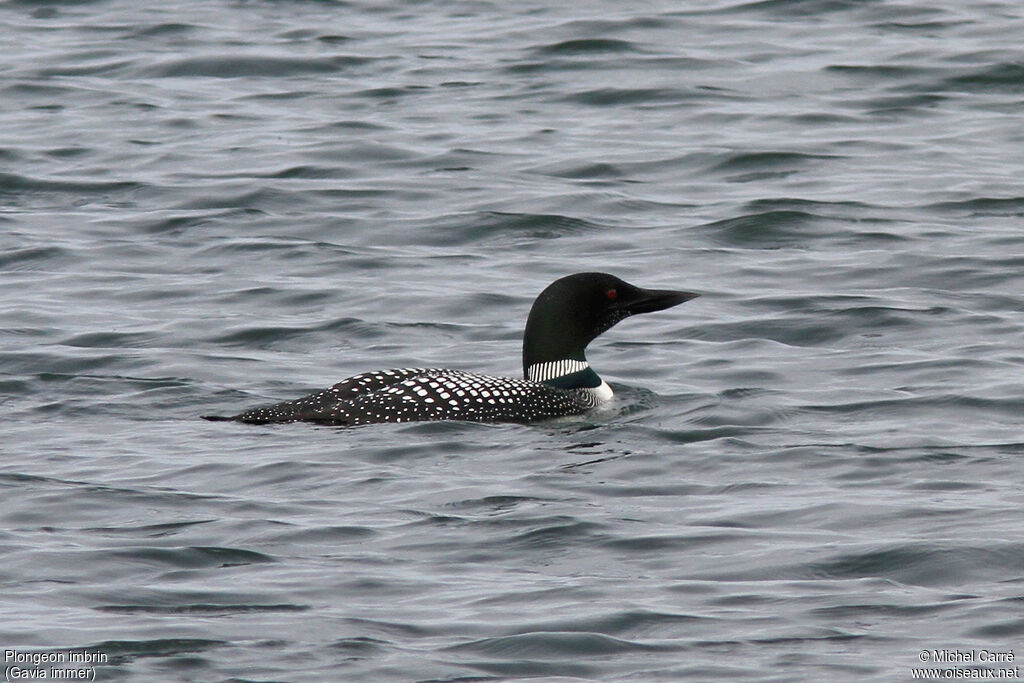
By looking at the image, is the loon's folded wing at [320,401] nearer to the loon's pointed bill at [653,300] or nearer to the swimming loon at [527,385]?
the swimming loon at [527,385]

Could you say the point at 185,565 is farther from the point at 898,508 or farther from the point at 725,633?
the point at 898,508

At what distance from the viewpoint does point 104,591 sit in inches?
225

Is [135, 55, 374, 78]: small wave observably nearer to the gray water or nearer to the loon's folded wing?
the gray water

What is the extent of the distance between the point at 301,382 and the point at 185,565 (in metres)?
2.63

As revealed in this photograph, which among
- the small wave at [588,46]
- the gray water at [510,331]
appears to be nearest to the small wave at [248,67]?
the gray water at [510,331]

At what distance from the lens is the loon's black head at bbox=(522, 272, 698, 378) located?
8445 mm

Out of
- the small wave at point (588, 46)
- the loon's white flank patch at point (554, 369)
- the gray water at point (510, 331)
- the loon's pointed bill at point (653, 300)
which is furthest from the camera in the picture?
the small wave at point (588, 46)

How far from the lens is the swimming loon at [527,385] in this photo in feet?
25.2

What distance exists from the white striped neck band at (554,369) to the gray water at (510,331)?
0.24 metres

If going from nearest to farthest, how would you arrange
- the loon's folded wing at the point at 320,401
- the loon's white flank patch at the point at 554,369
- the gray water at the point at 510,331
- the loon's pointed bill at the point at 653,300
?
the gray water at the point at 510,331 < the loon's folded wing at the point at 320,401 < the loon's white flank patch at the point at 554,369 < the loon's pointed bill at the point at 653,300

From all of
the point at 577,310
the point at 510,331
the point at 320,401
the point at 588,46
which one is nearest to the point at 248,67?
the point at 588,46

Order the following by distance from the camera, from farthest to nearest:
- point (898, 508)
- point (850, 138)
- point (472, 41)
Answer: point (472, 41)
point (850, 138)
point (898, 508)

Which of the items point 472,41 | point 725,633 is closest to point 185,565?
point 725,633

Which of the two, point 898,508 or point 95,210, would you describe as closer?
point 898,508
